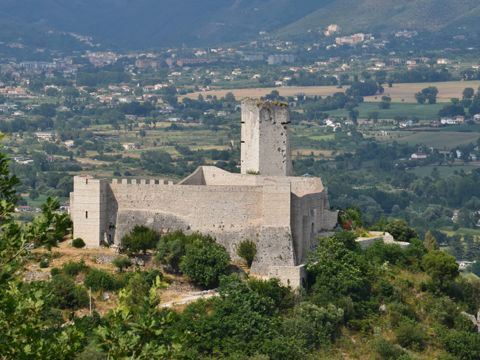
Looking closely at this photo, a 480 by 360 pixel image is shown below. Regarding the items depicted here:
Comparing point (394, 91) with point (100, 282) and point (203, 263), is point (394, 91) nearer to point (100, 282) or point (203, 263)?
point (203, 263)

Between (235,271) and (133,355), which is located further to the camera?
(235,271)

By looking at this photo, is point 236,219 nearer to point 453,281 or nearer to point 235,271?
point 235,271

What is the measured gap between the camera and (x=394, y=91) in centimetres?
17475

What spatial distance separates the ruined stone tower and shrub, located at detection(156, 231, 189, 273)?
4.56 meters

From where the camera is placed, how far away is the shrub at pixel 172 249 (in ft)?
116

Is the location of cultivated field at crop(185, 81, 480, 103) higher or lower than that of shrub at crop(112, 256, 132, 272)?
higher

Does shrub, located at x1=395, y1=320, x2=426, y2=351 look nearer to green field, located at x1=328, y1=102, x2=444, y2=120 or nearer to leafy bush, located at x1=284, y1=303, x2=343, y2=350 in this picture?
leafy bush, located at x1=284, y1=303, x2=343, y2=350

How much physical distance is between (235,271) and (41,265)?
4.30 metres

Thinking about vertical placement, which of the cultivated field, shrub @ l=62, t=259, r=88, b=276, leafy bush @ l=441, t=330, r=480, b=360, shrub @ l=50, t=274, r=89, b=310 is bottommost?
leafy bush @ l=441, t=330, r=480, b=360

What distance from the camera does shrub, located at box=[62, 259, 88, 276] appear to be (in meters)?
34.9

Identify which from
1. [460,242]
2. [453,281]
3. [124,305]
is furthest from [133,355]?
[460,242]

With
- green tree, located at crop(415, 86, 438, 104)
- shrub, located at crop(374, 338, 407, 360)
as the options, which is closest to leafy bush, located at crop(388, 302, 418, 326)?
shrub, located at crop(374, 338, 407, 360)

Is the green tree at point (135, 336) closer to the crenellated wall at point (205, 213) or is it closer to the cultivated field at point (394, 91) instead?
the crenellated wall at point (205, 213)

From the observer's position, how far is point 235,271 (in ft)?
118
